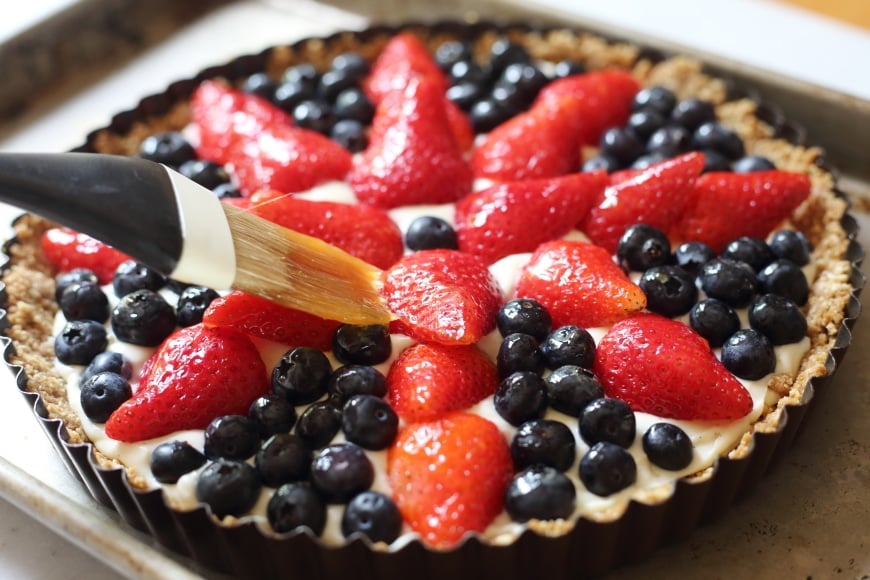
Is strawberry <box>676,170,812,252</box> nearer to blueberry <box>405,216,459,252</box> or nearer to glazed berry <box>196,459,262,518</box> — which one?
blueberry <box>405,216,459,252</box>

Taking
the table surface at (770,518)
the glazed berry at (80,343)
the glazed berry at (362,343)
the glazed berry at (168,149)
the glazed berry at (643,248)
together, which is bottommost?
the table surface at (770,518)

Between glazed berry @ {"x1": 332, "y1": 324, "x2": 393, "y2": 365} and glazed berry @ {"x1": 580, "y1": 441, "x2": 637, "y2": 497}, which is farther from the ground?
glazed berry @ {"x1": 332, "y1": 324, "x2": 393, "y2": 365}

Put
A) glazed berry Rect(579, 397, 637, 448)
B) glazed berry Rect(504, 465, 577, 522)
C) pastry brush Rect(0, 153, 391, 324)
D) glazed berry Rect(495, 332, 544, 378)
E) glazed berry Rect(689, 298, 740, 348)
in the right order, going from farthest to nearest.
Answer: glazed berry Rect(689, 298, 740, 348) < glazed berry Rect(495, 332, 544, 378) < glazed berry Rect(579, 397, 637, 448) < glazed berry Rect(504, 465, 577, 522) < pastry brush Rect(0, 153, 391, 324)

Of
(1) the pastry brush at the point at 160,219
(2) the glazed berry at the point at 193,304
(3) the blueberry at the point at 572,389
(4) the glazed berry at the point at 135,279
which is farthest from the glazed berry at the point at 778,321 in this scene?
(4) the glazed berry at the point at 135,279

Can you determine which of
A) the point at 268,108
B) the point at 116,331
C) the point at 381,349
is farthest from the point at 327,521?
the point at 268,108

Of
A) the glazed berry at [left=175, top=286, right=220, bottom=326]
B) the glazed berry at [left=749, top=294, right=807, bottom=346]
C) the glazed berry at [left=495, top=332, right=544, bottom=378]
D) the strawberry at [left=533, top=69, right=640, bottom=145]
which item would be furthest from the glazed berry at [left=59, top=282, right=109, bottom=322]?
the glazed berry at [left=749, top=294, right=807, bottom=346]

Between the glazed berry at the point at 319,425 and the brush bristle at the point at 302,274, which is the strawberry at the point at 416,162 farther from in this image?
the glazed berry at the point at 319,425

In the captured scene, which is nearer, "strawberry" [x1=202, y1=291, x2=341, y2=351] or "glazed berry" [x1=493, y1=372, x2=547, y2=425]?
"glazed berry" [x1=493, y1=372, x2=547, y2=425]
